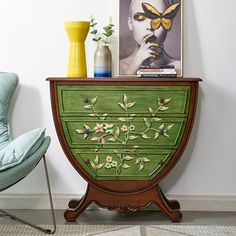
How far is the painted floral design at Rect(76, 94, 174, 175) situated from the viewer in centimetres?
278

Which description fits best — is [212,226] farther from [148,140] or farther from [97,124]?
[97,124]

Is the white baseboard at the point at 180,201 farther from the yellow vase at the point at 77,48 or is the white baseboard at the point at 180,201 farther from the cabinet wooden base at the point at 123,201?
the yellow vase at the point at 77,48

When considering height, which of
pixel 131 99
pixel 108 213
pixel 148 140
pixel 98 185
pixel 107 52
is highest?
pixel 107 52

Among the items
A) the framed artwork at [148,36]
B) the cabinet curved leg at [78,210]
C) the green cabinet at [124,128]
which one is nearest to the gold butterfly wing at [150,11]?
the framed artwork at [148,36]

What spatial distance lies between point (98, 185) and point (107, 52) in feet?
2.68

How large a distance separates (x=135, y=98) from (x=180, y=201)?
2.75 feet

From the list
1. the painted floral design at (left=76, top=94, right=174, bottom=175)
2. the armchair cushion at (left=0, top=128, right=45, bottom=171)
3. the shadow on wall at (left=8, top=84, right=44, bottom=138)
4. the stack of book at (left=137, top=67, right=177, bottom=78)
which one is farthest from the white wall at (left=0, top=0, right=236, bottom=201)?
the armchair cushion at (left=0, top=128, right=45, bottom=171)

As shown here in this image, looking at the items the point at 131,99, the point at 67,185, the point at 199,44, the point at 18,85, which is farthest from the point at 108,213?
the point at 199,44

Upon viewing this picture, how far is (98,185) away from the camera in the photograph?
9.34 ft

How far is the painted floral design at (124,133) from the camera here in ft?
9.11

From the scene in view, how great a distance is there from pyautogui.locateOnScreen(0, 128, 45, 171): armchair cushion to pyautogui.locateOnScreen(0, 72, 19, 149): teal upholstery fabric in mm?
381

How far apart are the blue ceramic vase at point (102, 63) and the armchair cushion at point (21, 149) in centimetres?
58

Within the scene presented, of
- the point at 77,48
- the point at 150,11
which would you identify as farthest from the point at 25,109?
the point at 150,11

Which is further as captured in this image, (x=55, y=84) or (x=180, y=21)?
(x=180, y=21)
